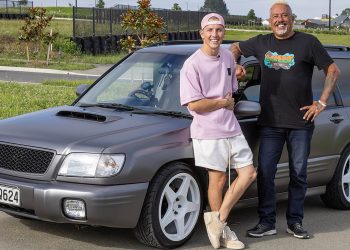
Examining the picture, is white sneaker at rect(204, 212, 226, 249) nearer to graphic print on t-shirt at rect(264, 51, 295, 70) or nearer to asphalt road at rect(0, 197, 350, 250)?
asphalt road at rect(0, 197, 350, 250)

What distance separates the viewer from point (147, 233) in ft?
17.3

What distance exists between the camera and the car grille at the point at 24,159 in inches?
205

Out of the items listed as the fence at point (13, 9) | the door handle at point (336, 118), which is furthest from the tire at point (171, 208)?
the fence at point (13, 9)

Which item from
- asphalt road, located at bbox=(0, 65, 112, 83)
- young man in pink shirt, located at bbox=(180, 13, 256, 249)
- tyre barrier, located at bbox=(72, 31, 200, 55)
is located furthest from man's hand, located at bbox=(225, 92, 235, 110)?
tyre barrier, located at bbox=(72, 31, 200, 55)

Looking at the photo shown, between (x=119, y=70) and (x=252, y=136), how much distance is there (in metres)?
1.49

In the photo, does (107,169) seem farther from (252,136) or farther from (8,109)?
(8,109)

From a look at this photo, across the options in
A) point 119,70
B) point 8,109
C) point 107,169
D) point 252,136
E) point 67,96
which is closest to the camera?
point 107,169

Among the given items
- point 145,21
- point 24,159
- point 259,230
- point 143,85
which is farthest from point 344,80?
point 145,21

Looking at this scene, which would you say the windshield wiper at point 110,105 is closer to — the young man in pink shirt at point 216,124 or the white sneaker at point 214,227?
the young man in pink shirt at point 216,124

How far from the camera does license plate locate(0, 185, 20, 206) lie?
5156 mm

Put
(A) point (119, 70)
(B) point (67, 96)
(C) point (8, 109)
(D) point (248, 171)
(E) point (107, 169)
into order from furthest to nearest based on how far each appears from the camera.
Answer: (B) point (67, 96) < (C) point (8, 109) < (A) point (119, 70) < (D) point (248, 171) < (E) point (107, 169)

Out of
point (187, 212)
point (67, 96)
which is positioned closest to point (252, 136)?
point (187, 212)

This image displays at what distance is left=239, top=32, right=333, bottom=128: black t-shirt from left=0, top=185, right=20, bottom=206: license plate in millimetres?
2038

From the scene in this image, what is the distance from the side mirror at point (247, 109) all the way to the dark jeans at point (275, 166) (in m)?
0.28
